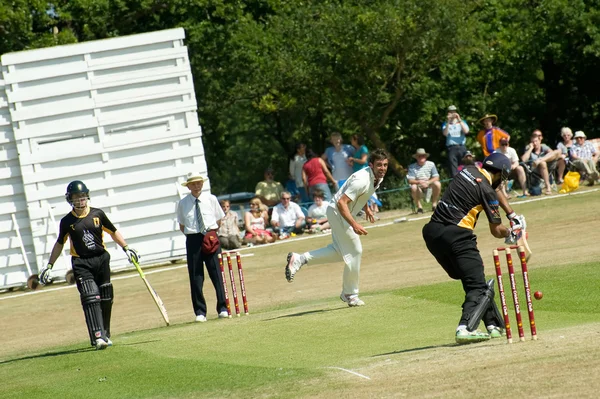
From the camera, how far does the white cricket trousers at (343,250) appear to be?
13.8m

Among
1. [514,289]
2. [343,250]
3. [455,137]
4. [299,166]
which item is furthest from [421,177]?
[514,289]

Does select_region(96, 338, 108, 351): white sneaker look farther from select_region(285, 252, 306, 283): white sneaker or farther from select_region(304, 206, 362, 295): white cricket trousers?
select_region(304, 206, 362, 295): white cricket trousers

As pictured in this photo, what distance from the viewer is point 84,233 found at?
541 inches

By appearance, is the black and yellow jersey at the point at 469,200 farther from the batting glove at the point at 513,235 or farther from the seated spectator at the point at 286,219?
the seated spectator at the point at 286,219

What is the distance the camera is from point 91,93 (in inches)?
869

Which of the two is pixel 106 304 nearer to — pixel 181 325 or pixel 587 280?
pixel 181 325

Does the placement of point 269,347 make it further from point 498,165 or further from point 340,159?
point 340,159

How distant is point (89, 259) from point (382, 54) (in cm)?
1718

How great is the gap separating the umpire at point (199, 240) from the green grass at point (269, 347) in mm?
410

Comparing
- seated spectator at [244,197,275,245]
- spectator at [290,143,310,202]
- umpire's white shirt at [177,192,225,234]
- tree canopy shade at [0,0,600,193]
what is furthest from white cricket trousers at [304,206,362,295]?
tree canopy shade at [0,0,600,193]

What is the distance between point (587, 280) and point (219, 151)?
2640cm

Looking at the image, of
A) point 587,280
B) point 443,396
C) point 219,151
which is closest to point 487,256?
point 587,280

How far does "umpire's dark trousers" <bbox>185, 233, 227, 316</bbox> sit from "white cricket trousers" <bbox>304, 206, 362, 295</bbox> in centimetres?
196

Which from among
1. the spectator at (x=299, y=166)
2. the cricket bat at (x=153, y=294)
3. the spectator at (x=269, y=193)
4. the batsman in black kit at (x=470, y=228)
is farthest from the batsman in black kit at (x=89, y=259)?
the spectator at (x=299, y=166)
